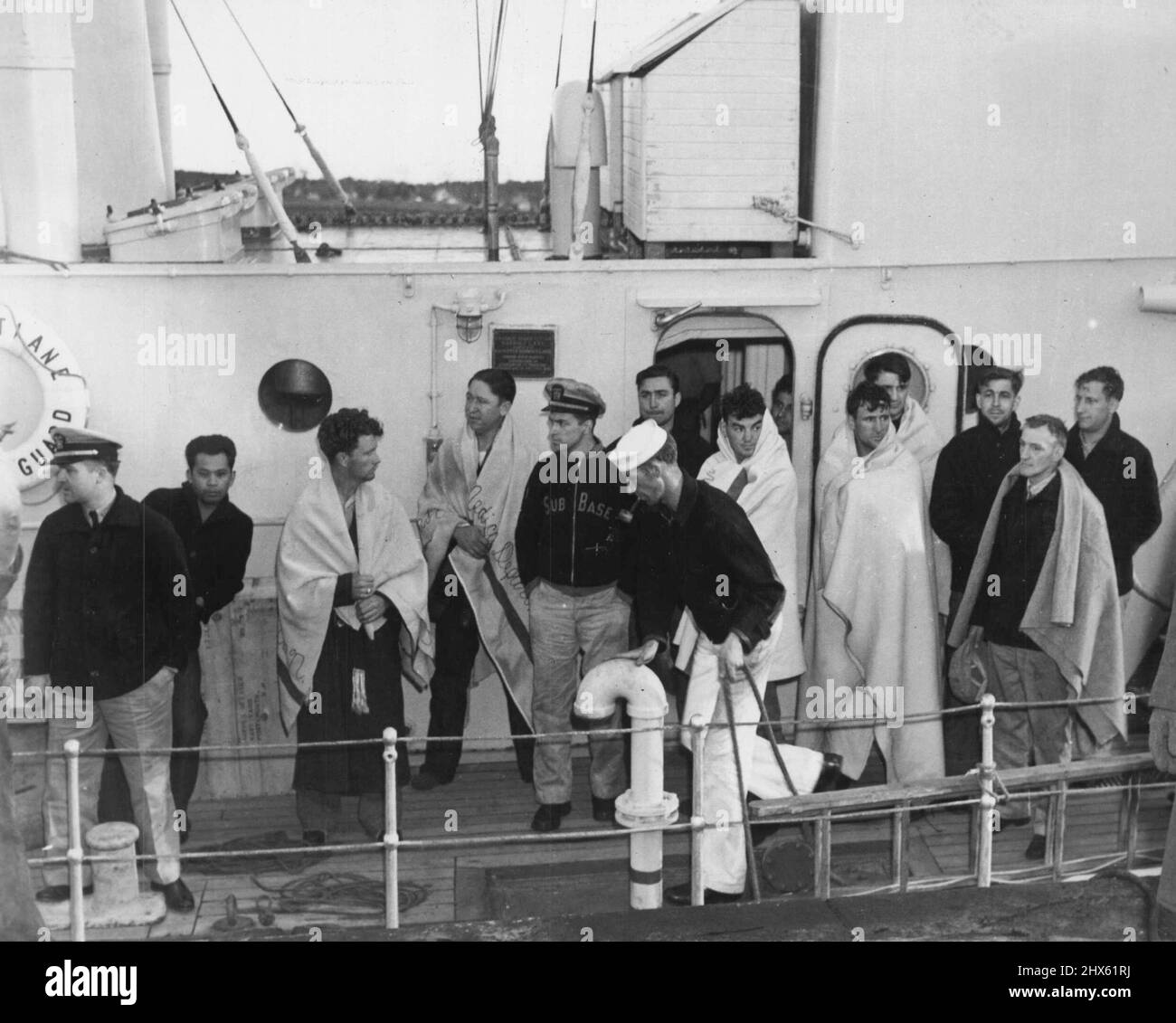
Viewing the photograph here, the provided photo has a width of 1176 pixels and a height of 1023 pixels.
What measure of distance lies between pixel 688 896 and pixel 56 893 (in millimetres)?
2670

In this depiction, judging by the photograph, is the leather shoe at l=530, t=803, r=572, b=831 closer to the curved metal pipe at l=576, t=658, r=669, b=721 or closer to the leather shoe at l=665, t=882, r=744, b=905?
the leather shoe at l=665, t=882, r=744, b=905

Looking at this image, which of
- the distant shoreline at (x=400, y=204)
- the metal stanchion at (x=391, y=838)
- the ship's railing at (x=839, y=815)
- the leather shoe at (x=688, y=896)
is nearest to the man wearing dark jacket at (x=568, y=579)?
the leather shoe at (x=688, y=896)

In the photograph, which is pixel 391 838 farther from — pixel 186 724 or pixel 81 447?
pixel 81 447

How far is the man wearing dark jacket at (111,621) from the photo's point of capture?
6.82m

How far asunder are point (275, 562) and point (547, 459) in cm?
143

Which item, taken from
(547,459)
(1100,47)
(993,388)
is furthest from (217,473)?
(1100,47)

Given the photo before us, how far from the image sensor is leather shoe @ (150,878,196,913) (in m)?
6.80

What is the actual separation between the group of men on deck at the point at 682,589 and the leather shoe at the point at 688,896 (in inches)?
0.5

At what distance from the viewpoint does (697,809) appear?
6.37 meters

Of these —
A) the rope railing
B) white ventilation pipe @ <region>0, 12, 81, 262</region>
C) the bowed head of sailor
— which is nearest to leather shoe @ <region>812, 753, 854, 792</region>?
the rope railing

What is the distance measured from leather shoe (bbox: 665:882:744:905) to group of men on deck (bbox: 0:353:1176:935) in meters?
0.01

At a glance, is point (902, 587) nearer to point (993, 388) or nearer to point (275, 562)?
point (993, 388)

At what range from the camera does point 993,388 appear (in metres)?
7.95

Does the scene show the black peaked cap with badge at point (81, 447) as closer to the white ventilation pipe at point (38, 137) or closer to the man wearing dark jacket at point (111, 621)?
the man wearing dark jacket at point (111, 621)
